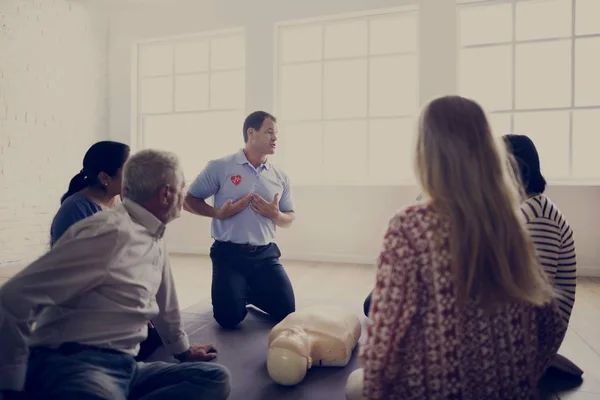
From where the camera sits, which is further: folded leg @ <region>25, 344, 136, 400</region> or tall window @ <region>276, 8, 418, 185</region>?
tall window @ <region>276, 8, 418, 185</region>

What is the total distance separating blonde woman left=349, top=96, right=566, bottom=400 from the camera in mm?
1112

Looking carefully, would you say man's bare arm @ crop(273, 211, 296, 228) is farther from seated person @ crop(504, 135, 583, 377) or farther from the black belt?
seated person @ crop(504, 135, 583, 377)

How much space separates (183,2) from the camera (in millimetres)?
5867

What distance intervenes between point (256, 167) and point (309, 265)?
80.9 inches

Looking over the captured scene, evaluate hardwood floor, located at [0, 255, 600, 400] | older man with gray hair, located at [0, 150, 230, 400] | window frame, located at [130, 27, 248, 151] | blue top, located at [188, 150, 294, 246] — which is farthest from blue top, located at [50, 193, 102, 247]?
window frame, located at [130, 27, 248, 151]

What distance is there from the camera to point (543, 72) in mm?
4641

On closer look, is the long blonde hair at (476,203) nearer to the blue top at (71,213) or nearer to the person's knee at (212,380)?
the person's knee at (212,380)

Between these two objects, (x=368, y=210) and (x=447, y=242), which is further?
(x=368, y=210)

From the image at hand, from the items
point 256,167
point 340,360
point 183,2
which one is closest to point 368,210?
point 256,167

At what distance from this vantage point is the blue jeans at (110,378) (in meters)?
1.28

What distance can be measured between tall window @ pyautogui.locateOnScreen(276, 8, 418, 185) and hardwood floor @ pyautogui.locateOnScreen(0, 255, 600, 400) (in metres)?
1.22

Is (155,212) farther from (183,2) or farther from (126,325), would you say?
(183,2)

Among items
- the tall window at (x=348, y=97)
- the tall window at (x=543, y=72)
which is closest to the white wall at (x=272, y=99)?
the tall window at (x=348, y=97)

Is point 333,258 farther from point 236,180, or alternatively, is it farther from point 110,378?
point 110,378
